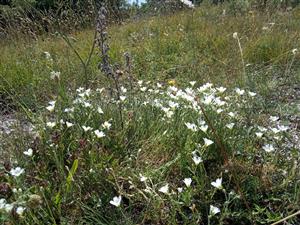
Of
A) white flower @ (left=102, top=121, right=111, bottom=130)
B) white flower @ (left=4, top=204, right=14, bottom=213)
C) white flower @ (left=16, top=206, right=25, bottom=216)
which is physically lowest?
white flower @ (left=102, top=121, right=111, bottom=130)

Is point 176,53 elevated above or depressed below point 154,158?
below

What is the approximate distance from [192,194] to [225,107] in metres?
0.98

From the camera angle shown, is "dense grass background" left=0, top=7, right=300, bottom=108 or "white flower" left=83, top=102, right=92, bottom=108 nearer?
"white flower" left=83, top=102, right=92, bottom=108

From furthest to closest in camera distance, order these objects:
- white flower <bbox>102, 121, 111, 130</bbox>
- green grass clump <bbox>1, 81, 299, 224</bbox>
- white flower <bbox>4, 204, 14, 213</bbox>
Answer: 1. white flower <bbox>102, 121, 111, 130</bbox>
2. green grass clump <bbox>1, 81, 299, 224</bbox>
3. white flower <bbox>4, 204, 14, 213</bbox>

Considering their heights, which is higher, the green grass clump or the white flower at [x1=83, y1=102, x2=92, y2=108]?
the white flower at [x1=83, y1=102, x2=92, y2=108]

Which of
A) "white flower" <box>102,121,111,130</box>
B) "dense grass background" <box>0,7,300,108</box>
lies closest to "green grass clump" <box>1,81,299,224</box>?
"white flower" <box>102,121,111,130</box>

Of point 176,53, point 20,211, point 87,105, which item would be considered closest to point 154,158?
point 87,105

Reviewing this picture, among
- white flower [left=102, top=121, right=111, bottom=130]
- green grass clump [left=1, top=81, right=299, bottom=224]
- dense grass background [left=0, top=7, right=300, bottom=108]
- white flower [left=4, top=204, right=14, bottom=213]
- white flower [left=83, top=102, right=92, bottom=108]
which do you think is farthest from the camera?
dense grass background [left=0, top=7, right=300, bottom=108]

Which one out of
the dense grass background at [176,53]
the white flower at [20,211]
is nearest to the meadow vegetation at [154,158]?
the white flower at [20,211]

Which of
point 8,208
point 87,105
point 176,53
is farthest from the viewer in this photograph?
point 176,53

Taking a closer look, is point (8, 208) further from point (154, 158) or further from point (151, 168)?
point (154, 158)

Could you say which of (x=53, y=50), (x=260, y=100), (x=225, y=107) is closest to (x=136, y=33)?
(x=53, y=50)

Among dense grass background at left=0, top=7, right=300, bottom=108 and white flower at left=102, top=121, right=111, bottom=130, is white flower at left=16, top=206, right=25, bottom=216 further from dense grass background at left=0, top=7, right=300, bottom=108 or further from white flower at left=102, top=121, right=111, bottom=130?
dense grass background at left=0, top=7, right=300, bottom=108

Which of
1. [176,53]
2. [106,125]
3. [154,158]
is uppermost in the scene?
[106,125]
